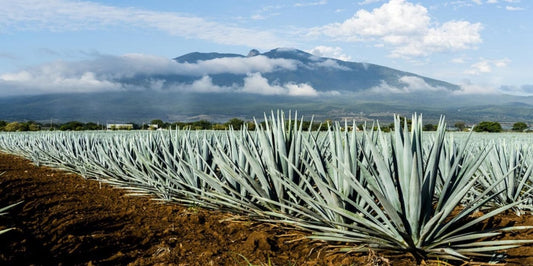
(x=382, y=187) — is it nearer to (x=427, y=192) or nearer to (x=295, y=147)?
(x=427, y=192)

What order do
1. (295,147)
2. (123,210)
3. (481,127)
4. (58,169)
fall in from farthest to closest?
(481,127) < (58,169) < (123,210) < (295,147)

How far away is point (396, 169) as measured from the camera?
2.68 meters

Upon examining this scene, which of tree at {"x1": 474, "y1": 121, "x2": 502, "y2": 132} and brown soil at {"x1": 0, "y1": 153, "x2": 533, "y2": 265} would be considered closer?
brown soil at {"x1": 0, "y1": 153, "x2": 533, "y2": 265}

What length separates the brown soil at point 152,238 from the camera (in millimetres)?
2652

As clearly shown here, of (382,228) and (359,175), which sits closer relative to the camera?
(382,228)

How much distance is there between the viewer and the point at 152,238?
3094 mm

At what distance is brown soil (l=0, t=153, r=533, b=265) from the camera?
265 cm

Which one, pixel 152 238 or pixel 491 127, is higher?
pixel 152 238

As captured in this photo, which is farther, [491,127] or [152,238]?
[491,127]

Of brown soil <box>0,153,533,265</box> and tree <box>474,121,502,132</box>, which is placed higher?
brown soil <box>0,153,533,265</box>

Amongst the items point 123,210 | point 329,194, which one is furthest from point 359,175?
point 123,210

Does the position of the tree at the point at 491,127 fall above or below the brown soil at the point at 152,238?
below

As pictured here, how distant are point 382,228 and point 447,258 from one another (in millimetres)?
379

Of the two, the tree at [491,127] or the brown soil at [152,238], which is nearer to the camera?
the brown soil at [152,238]
